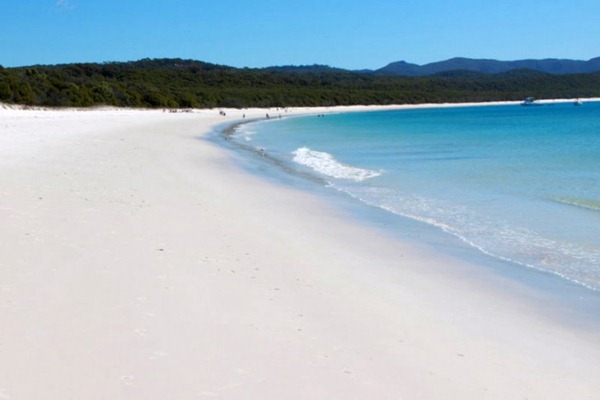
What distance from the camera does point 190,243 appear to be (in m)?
7.29

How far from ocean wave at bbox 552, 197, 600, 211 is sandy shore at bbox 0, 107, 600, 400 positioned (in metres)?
4.80

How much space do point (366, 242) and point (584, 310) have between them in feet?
10.3

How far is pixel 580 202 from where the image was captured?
40.5 ft

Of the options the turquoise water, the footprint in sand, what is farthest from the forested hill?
the footprint in sand

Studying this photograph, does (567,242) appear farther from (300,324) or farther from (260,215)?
(300,324)

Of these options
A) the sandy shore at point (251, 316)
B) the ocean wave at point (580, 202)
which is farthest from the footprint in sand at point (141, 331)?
the ocean wave at point (580, 202)

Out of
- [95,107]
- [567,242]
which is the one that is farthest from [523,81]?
[567,242]

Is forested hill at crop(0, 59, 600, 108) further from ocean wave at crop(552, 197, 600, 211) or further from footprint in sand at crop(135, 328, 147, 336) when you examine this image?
footprint in sand at crop(135, 328, 147, 336)

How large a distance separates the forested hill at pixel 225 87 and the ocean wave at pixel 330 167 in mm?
30427

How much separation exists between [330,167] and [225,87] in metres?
95.6

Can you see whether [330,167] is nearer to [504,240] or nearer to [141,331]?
[504,240]

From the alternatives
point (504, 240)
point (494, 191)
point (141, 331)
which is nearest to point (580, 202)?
point (494, 191)

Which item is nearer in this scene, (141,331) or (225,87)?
(141,331)

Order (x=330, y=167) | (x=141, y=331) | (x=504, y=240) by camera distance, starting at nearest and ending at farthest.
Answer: (x=141, y=331) → (x=504, y=240) → (x=330, y=167)
